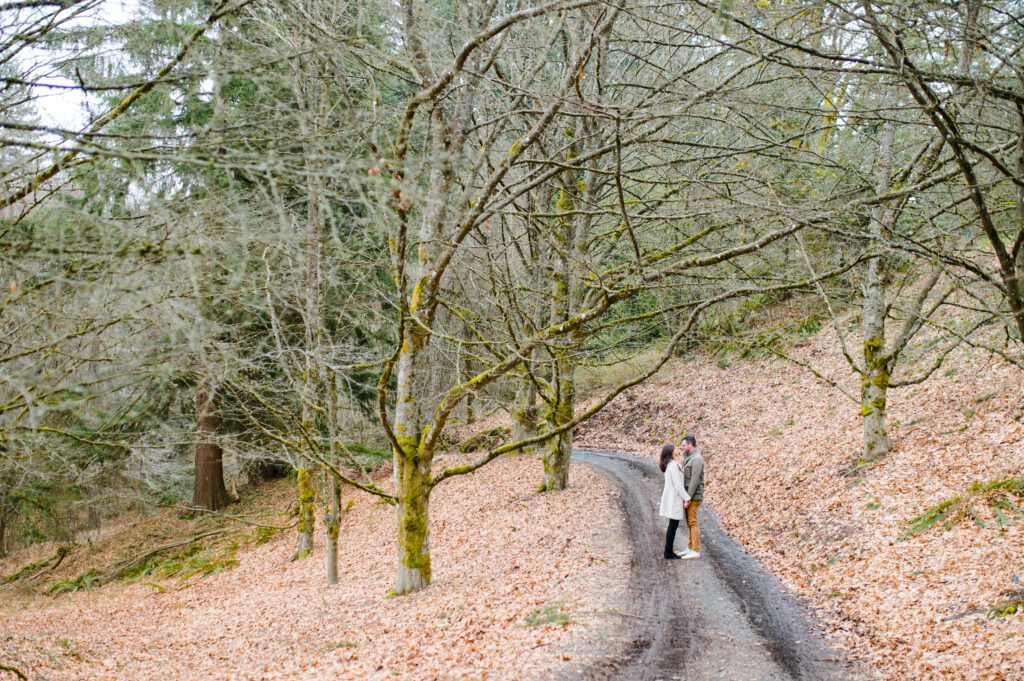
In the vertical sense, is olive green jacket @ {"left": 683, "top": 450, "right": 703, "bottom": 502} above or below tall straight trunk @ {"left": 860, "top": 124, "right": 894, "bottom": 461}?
below

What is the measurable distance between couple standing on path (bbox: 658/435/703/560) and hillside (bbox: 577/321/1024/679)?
1.06 m

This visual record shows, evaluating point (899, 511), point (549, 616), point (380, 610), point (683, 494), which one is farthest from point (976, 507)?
point (380, 610)

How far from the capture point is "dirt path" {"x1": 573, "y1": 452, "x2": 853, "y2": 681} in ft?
19.3

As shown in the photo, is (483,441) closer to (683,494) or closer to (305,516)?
(305,516)

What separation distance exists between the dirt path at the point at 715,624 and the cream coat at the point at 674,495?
0.67 meters

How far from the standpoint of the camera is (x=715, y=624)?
697 cm

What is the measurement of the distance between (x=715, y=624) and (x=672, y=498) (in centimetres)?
269

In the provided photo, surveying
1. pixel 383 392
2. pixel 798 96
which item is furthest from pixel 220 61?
pixel 798 96

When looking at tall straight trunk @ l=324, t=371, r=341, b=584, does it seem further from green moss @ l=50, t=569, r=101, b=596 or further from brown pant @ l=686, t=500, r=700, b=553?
green moss @ l=50, t=569, r=101, b=596

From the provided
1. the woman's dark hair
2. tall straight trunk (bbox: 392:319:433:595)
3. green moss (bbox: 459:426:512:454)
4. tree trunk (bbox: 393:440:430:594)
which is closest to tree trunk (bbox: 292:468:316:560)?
tree trunk (bbox: 393:440:430:594)

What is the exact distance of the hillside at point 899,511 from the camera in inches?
236

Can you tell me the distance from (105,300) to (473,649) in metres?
4.60

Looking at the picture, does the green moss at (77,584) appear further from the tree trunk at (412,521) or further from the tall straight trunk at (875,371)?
the tall straight trunk at (875,371)

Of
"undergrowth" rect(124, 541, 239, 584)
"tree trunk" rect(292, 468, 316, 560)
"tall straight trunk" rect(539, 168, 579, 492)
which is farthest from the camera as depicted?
"undergrowth" rect(124, 541, 239, 584)
